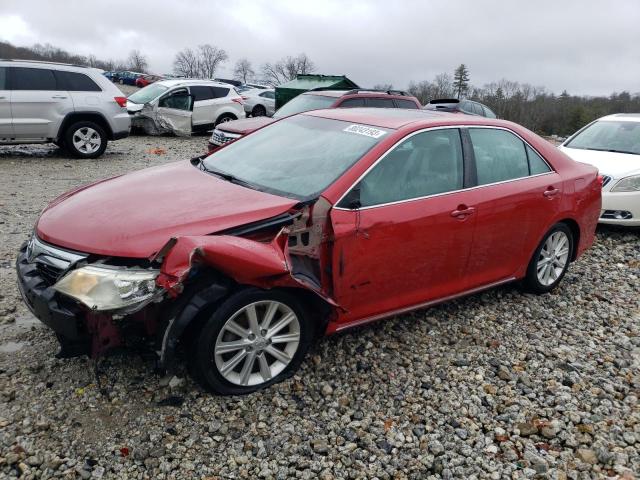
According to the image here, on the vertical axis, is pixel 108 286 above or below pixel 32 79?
below

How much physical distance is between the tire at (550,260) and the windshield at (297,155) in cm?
194

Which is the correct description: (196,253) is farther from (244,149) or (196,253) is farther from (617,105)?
(617,105)

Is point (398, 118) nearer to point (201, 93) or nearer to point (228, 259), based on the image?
point (228, 259)

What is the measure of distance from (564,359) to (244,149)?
2.89 meters

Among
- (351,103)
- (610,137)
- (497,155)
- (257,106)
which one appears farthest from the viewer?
(257,106)

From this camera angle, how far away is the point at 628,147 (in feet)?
24.7

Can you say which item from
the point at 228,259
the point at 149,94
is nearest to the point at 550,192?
the point at 228,259

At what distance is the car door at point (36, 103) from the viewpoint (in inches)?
366

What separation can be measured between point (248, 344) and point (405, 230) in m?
1.24

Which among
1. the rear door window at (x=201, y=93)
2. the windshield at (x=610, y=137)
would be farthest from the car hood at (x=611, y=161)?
the rear door window at (x=201, y=93)

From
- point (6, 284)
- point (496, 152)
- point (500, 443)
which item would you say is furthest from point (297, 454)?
point (6, 284)

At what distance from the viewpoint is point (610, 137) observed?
25.8 feet

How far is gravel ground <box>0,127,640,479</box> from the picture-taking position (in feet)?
8.78

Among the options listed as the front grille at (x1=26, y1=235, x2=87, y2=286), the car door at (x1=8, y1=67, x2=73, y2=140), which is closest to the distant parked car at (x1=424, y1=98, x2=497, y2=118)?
the car door at (x1=8, y1=67, x2=73, y2=140)
